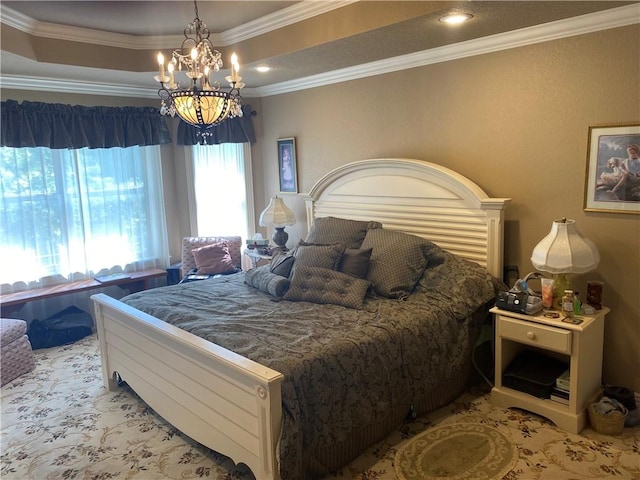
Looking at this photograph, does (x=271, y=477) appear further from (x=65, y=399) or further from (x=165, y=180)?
(x=165, y=180)

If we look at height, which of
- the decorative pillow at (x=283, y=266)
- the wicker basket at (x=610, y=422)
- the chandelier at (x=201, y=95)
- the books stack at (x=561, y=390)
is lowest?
the wicker basket at (x=610, y=422)

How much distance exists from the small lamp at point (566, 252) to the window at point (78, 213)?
154 inches

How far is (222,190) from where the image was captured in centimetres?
534

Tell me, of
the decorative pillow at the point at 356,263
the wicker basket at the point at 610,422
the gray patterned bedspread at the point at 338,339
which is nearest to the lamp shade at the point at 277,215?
the gray patterned bedspread at the point at 338,339

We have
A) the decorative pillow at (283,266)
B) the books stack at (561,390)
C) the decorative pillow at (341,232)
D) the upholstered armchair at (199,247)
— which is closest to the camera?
the books stack at (561,390)

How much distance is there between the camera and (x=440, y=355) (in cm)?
287

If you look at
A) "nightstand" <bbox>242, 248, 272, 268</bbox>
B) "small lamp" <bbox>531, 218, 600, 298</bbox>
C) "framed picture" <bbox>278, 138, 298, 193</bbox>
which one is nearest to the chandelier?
"small lamp" <bbox>531, 218, 600, 298</bbox>

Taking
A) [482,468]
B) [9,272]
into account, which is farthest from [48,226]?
[482,468]

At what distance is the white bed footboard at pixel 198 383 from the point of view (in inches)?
82.7

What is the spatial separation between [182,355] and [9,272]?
2745mm

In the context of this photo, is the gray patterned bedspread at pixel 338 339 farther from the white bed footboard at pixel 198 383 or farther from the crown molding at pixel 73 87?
the crown molding at pixel 73 87

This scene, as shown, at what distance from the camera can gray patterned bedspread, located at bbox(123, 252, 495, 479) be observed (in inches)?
87.4

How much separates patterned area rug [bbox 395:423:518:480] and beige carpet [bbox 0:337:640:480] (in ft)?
0.14

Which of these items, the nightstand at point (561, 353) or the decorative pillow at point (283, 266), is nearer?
the nightstand at point (561, 353)
